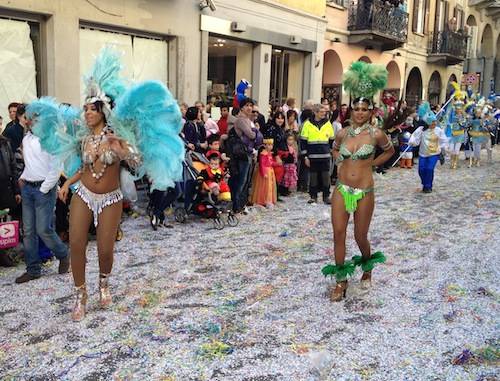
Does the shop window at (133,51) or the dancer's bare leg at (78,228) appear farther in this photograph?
the shop window at (133,51)

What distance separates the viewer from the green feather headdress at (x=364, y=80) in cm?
486

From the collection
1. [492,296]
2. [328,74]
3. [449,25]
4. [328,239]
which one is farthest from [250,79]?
[449,25]

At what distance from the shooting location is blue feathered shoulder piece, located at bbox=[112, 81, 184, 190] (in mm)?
4020

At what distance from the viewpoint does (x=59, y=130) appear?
4309mm

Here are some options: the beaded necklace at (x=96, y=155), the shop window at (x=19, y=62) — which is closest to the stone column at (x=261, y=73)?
the shop window at (x=19, y=62)

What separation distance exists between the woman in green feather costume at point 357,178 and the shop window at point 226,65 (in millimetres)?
8273

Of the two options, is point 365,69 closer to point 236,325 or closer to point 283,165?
point 236,325

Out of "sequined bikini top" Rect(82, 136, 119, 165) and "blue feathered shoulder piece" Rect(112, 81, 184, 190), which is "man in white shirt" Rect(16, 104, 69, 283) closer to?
"sequined bikini top" Rect(82, 136, 119, 165)

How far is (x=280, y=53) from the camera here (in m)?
15.9

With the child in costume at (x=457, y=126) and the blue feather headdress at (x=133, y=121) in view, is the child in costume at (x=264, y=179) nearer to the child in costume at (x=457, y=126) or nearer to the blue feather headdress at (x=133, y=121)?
the blue feather headdress at (x=133, y=121)

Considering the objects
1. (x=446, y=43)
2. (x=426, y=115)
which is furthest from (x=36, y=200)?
(x=446, y=43)

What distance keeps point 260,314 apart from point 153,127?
1.74m

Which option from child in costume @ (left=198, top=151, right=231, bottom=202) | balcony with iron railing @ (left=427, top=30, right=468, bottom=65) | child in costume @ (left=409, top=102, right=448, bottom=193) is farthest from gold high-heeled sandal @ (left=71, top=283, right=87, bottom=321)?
balcony with iron railing @ (left=427, top=30, right=468, bottom=65)

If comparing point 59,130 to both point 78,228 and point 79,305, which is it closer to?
point 78,228
